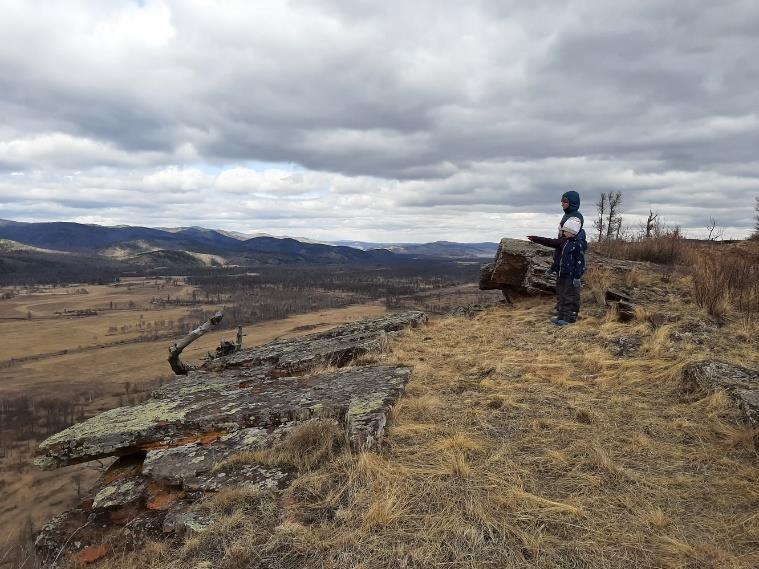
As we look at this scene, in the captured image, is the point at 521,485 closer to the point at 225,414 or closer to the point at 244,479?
the point at 244,479

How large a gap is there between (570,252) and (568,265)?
29 cm

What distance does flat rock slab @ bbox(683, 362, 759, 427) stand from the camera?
4.63 m

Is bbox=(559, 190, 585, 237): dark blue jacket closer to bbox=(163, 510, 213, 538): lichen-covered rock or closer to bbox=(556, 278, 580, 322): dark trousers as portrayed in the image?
bbox=(556, 278, 580, 322): dark trousers

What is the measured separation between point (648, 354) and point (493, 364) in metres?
2.53

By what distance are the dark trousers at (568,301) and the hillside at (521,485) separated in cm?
279

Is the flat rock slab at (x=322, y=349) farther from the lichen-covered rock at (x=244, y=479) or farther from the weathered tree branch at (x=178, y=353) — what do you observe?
the lichen-covered rock at (x=244, y=479)

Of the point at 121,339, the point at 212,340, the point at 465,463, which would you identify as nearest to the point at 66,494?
the point at 465,463

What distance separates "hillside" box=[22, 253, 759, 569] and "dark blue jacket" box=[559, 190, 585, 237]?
3.47 metres

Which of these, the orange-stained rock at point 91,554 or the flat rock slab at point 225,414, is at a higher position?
the flat rock slab at point 225,414

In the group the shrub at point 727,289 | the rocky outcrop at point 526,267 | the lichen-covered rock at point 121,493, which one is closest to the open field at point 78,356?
the lichen-covered rock at point 121,493

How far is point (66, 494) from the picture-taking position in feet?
114

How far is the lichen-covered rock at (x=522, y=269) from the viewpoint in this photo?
500 inches

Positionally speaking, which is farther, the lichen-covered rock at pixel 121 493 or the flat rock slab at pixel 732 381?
the flat rock slab at pixel 732 381

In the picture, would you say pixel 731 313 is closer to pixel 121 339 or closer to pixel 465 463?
pixel 465 463
